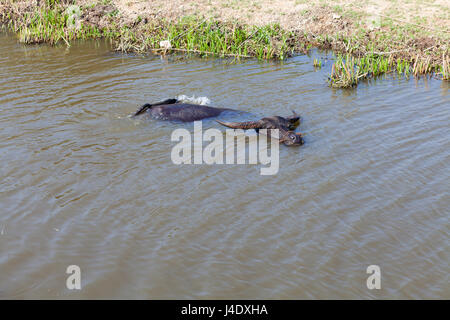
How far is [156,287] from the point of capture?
3566mm

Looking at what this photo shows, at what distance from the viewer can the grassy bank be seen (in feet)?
28.5

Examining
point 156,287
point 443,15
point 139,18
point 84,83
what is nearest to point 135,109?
point 84,83

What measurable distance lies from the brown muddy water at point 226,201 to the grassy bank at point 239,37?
0.99m

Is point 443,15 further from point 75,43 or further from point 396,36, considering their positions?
point 75,43

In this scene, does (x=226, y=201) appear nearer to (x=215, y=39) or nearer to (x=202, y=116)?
(x=202, y=116)

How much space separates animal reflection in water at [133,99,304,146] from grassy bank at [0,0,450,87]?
2080mm

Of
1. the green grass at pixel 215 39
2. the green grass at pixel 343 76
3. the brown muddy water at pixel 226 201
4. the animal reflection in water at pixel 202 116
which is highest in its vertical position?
the green grass at pixel 215 39

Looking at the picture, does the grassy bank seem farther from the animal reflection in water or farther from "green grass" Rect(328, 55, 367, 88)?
the animal reflection in water

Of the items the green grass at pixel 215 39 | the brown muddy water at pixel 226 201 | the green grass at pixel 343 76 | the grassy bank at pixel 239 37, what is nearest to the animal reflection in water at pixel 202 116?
the brown muddy water at pixel 226 201

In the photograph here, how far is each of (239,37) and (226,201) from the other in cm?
609

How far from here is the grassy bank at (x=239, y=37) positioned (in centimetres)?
867

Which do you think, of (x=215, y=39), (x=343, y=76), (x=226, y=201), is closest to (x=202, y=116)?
(x=226, y=201)

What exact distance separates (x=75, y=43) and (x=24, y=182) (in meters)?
6.71

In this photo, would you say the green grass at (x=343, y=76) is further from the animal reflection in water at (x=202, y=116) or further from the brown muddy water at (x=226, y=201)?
the animal reflection in water at (x=202, y=116)
